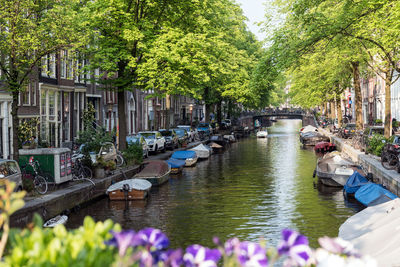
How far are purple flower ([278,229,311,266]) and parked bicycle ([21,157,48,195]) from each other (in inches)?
685

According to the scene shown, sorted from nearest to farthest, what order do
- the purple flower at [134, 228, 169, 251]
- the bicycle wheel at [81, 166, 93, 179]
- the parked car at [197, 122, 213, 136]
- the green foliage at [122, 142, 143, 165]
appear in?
the purple flower at [134, 228, 169, 251] < the bicycle wheel at [81, 166, 93, 179] < the green foliage at [122, 142, 143, 165] < the parked car at [197, 122, 213, 136]

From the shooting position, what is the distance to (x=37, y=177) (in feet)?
70.4

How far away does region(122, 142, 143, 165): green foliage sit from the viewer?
3294cm

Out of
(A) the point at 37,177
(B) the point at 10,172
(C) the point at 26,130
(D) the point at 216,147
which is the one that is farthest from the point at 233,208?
(D) the point at 216,147


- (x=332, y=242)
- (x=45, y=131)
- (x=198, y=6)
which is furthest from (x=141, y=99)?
(x=332, y=242)

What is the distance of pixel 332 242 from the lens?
469 centimetres

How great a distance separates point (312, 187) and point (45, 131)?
19271 millimetres

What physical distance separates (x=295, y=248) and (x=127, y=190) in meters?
21.4

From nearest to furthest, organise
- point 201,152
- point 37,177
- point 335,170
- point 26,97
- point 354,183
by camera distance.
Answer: point 37,177 < point 354,183 < point 335,170 < point 26,97 < point 201,152

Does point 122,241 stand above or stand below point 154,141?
above

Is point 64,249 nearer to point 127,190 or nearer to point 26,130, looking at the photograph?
point 127,190

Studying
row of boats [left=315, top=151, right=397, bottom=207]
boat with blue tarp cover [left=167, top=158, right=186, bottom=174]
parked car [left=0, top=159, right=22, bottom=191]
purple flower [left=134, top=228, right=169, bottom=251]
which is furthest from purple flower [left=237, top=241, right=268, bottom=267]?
boat with blue tarp cover [left=167, top=158, right=186, bottom=174]

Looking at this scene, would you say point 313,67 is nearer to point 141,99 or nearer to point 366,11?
point 141,99

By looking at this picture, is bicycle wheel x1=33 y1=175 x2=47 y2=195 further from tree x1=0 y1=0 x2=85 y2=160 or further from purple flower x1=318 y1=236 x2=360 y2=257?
purple flower x1=318 y1=236 x2=360 y2=257
